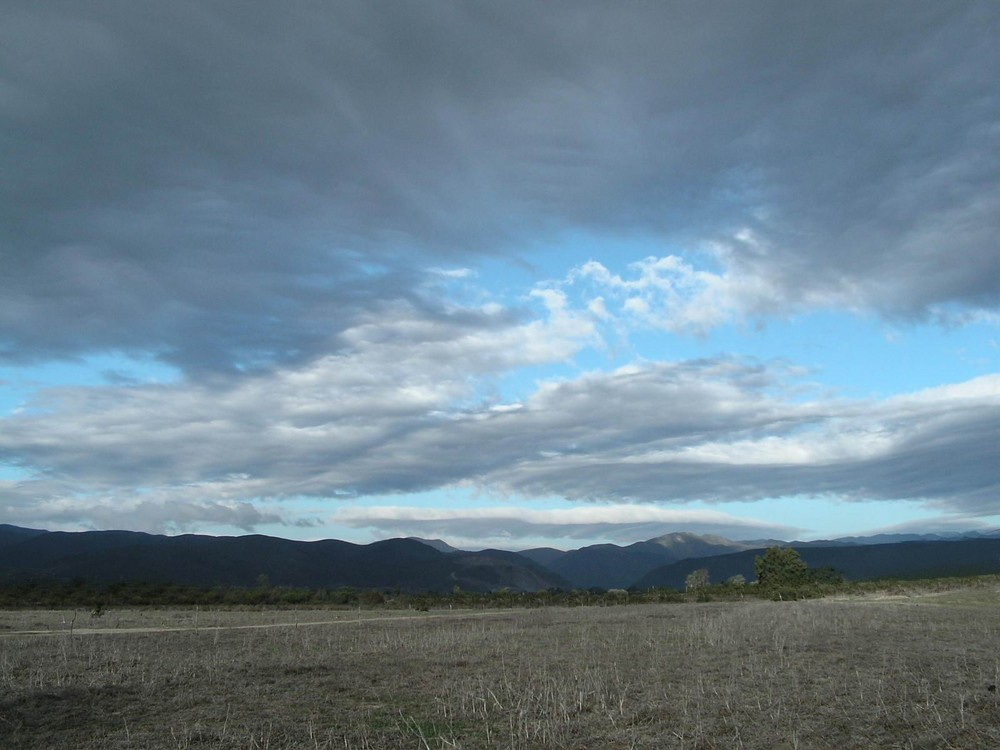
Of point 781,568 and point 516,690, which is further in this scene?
point 781,568

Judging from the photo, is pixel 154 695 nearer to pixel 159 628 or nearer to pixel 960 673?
pixel 960 673

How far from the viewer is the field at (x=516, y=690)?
13.3 meters

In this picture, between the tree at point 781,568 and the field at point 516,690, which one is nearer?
the field at point 516,690

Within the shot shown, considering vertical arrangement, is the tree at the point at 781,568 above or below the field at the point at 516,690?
above

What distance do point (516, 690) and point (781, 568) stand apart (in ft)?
320

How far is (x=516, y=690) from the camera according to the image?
18172mm

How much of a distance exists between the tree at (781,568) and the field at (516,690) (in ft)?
244

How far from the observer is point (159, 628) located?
39562 mm

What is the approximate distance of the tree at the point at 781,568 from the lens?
337 ft

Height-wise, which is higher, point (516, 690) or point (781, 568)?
point (781, 568)

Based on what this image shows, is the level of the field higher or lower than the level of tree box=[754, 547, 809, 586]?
lower

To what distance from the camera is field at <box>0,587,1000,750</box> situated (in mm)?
13266

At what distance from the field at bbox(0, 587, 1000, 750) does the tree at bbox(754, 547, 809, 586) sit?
244ft

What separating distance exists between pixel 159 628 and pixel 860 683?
34.7 metres
